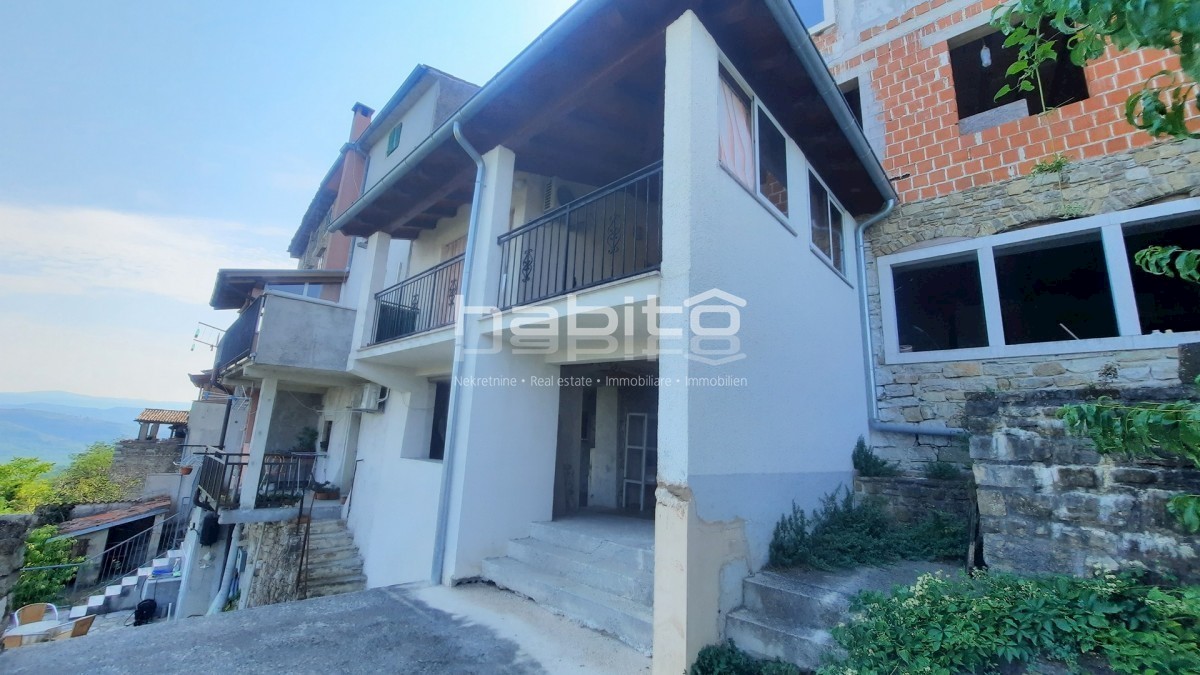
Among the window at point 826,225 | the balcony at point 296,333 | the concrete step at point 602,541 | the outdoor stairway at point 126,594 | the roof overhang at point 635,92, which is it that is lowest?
the outdoor stairway at point 126,594

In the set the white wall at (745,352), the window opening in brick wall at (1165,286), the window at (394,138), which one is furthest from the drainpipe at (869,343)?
the window at (394,138)

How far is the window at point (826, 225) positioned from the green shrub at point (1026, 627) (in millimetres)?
4085

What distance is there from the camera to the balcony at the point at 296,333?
870 centimetres

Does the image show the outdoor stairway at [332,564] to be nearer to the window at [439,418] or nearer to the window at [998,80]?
the window at [439,418]

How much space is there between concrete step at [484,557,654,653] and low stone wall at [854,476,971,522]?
3.48 m

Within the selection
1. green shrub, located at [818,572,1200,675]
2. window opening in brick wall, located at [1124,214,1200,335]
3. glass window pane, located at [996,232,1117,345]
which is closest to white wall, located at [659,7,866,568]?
green shrub, located at [818,572,1200,675]

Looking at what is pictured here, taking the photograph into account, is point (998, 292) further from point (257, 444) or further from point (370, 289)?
point (257, 444)

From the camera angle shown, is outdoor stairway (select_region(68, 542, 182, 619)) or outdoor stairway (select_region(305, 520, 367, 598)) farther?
outdoor stairway (select_region(68, 542, 182, 619))

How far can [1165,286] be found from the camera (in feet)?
22.1

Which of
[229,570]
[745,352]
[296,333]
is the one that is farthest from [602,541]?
[229,570]

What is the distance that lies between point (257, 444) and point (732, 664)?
10834mm

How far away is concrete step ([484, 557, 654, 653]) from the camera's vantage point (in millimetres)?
3721

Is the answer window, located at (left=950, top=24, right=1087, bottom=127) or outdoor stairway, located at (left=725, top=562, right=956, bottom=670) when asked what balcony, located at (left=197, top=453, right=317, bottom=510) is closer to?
outdoor stairway, located at (left=725, top=562, right=956, bottom=670)

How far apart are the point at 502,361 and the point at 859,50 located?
806 cm
